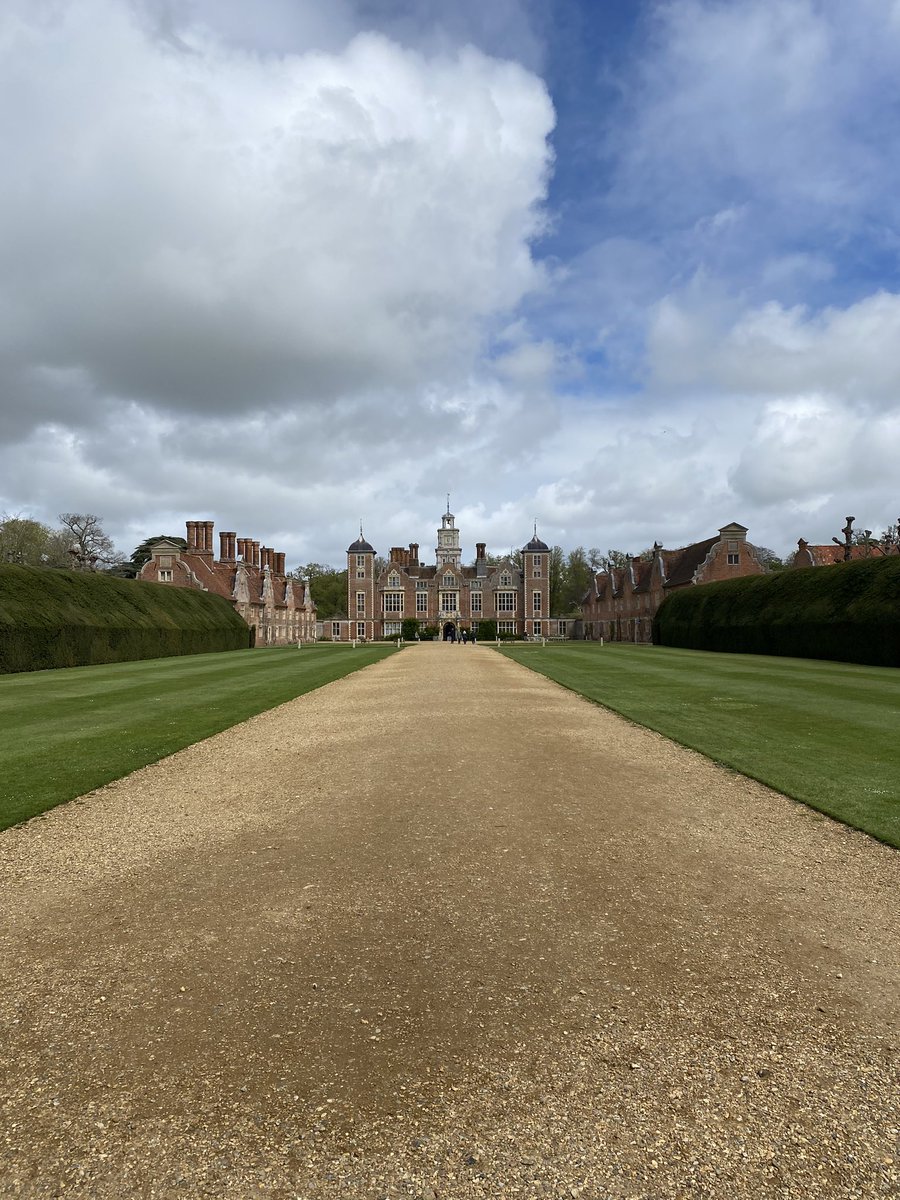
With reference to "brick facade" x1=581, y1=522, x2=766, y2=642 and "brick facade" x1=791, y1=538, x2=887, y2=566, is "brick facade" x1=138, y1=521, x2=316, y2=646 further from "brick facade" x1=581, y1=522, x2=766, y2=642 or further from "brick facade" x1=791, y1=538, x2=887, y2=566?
"brick facade" x1=791, y1=538, x2=887, y2=566

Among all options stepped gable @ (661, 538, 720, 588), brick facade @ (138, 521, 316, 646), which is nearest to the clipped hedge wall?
brick facade @ (138, 521, 316, 646)

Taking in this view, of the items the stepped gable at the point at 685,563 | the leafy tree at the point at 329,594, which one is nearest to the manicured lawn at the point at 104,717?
the stepped gable at the point at 685,563

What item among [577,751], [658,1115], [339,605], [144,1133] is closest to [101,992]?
[144,1133]

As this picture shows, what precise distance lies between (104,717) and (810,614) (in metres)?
29.4

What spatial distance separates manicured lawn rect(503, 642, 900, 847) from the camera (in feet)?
25.1

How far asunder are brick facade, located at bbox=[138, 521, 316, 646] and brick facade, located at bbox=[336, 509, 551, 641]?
7460 mm

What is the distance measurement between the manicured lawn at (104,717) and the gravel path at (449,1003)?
1.60m

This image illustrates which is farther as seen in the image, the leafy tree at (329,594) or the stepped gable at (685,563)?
the leafy tree at (329,594)

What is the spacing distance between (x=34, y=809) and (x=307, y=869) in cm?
356

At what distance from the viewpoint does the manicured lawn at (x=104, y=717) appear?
27.3ft

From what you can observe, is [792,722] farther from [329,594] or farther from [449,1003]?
[329,594]

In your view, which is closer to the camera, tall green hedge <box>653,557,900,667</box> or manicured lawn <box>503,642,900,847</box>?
manicured lawn <box>503,642,900,847</box>

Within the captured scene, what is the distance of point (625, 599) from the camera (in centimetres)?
7250

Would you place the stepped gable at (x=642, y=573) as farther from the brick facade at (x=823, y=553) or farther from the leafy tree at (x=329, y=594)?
the leafy tree at (x=329, y=594)
